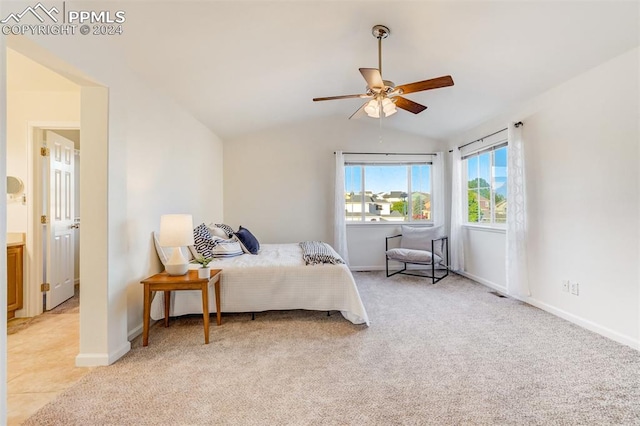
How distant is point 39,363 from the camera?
2.14m

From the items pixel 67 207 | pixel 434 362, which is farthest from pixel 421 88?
pixel 67 207

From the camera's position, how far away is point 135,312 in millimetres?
2559

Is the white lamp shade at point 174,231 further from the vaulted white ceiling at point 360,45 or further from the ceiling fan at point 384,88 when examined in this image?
the ceiling fan at point 384,88

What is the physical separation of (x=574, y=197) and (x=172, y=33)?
3.75 meters

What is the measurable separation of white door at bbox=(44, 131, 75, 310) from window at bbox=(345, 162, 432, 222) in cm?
397

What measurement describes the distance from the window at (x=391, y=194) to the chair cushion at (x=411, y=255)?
0.91 metres

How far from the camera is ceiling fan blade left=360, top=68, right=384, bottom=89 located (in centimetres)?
216

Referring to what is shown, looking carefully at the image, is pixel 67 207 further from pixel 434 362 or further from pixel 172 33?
pixel 434 362

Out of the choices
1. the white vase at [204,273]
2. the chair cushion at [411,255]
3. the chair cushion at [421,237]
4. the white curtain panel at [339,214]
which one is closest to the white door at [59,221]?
the white vase at [204,273]

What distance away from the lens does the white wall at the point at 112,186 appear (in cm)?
201

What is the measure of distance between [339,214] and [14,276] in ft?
13.2

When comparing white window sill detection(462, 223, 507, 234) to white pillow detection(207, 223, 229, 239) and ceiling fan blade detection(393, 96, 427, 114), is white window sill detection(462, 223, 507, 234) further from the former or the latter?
white pillow detection(207, 223, 229, 239)

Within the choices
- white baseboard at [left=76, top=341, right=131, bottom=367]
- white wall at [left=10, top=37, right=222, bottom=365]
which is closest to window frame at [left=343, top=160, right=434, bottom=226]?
white wall at [left=10, top=37, right=222, bottom=365]

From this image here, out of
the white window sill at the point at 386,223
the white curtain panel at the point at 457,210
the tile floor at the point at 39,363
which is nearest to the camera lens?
the tile floor at the point at 39,363
